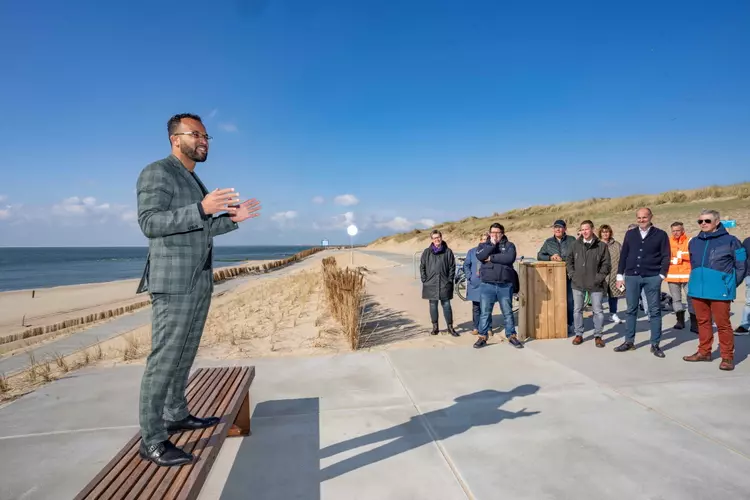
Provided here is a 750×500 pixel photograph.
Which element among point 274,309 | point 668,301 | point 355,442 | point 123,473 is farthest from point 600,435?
point 274,309

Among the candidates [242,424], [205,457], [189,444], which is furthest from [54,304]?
[205,457]

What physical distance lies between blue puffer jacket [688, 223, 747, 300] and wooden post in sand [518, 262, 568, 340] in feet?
5.74

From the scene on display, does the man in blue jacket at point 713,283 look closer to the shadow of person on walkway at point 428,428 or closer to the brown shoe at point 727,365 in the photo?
the brown shoe at point 727,365

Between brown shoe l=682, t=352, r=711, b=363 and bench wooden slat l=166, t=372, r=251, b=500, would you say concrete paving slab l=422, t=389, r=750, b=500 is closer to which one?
bench wooden slat l=166, t=372, r=251, b=500

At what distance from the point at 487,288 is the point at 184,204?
4.97 metres

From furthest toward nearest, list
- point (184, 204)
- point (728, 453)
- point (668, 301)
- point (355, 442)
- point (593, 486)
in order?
point (668, 301) < point (355, 442) < point (728, 453) < point (593, 486) < point (184, 204)

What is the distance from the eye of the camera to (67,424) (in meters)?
3.56

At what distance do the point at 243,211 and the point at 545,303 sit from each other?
5571mm

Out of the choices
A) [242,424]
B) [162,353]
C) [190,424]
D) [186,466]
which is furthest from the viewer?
[242,424]

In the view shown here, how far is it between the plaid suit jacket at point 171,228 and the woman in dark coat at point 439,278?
5.02 meters

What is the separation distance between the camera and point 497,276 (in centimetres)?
617

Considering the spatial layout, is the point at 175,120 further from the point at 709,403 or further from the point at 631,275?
the point at 631,275

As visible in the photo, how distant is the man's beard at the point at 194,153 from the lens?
7.77 ft

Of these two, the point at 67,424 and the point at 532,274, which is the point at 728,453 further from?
the point at 67,424
